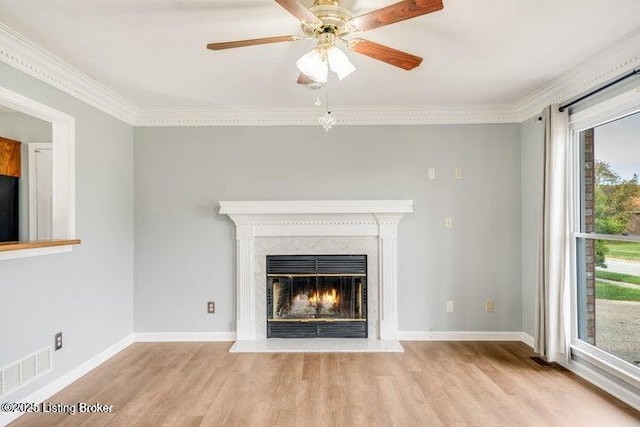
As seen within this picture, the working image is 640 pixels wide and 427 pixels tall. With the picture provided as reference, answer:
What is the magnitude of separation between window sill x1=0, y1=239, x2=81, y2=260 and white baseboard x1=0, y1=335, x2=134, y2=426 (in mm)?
942

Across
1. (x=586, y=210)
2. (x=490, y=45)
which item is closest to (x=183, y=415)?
(x=490, y=45)

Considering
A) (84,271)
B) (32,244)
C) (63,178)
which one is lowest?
(84,271)

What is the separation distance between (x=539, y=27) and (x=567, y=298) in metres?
2.07

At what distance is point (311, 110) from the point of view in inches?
148

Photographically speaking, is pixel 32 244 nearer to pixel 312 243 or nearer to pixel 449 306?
pixel 312 243

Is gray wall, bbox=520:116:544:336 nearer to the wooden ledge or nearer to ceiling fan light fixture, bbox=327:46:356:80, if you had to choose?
ceiling fan light fixture, bbox=327:46:356:80

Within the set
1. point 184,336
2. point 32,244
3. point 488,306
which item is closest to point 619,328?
point 488,306

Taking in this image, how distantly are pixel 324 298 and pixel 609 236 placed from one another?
8.07 ft

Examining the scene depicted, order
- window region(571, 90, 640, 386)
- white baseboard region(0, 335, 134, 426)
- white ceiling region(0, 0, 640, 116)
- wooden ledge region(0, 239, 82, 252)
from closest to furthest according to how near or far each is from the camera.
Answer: white ceiling region(0, 0, 640, 116) < wooden ledge region(0, 239, 82, 252) < white baseboard region(0, 335, 134, 426) < window region(571, 90, 640, 386)

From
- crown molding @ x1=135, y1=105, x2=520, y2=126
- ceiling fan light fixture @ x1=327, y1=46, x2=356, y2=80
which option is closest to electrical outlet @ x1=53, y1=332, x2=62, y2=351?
crown molding @ x1=135, y1=105, x2=520, y2=126

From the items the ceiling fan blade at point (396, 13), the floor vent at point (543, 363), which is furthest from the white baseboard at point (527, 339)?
the ceiling fan blade at point (396, 13)

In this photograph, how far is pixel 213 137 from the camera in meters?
3.83

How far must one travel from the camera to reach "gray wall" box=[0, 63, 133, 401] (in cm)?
239

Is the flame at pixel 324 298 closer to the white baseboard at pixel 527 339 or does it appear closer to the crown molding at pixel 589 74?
the white baseboard at pixel 527 339
